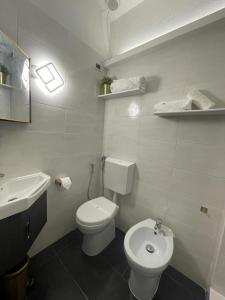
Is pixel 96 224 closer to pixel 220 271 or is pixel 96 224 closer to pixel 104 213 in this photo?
pixel 104 213

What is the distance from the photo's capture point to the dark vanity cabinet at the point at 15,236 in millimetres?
813

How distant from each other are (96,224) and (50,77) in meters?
1.45

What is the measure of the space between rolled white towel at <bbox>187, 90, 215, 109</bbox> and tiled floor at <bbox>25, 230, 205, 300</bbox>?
1.60 m

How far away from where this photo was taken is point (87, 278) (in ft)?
4.24

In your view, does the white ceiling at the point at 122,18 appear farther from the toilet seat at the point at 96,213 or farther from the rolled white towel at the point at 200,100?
the toilet seat at the point at 96,213

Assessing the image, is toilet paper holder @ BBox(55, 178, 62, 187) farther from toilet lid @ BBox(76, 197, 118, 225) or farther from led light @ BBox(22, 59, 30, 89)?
led light @ BBox(22, 59, 30, 89)

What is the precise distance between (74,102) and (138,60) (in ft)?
2.83

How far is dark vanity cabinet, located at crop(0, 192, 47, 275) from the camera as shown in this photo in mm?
813

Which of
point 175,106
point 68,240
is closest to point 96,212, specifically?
point 68,240

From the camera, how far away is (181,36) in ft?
4.16

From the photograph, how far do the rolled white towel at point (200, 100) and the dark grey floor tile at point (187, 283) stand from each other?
159cm

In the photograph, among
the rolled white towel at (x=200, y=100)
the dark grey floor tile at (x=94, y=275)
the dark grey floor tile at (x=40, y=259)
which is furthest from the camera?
the dark grey floor tile at (x=40, y=259)

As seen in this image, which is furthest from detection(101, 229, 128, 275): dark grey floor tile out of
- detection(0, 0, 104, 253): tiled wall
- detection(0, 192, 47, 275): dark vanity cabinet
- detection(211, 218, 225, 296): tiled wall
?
detection(0, 192, 47, 275): dark vanity cabinet

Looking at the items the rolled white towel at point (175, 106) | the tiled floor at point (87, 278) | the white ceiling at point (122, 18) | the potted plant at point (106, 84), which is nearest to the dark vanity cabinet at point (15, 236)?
the tiled floor at point (87, 278)
